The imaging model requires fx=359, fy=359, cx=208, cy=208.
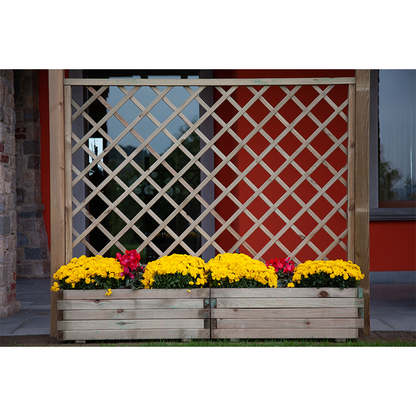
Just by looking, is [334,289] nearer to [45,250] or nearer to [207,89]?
[207,89]

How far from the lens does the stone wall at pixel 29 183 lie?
14.0ft

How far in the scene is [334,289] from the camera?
7.20 ft

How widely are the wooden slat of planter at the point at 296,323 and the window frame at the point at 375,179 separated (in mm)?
1978

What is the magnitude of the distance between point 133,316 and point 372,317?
183cm

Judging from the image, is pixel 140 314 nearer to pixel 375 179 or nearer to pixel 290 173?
pixel 290 173

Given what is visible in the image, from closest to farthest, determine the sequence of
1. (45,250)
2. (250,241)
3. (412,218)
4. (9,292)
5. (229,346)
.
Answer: (229,346) < (9,292) < (250,241) < (412,218) < (45,250)

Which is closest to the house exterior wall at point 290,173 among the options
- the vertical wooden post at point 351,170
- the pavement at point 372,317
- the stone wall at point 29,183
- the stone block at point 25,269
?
the pavement at point 372,317

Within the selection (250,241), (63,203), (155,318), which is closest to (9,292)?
(63,203)

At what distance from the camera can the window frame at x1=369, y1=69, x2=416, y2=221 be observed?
12.7ft

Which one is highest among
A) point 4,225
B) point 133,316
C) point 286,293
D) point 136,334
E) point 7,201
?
point 7,201

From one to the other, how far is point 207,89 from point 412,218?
8.63 ft

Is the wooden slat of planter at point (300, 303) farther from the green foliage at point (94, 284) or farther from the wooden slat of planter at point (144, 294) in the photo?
the green foliage at point (94, 284)

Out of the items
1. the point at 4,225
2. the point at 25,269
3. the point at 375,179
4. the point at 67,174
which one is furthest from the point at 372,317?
the point at 25,269

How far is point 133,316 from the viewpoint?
7.11 ft
